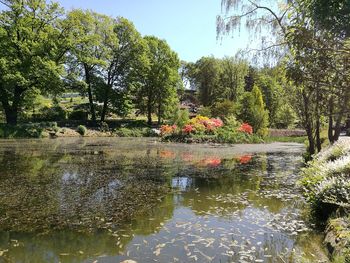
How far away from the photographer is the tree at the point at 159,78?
44938 millimetres

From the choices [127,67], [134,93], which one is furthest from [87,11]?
[134,93]

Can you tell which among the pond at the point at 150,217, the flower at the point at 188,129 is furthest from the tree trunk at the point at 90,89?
the pond at the point at 150,217

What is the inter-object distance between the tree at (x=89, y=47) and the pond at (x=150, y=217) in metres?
25.0

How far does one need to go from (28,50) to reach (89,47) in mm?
7897

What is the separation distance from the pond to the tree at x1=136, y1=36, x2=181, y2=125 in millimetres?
33216

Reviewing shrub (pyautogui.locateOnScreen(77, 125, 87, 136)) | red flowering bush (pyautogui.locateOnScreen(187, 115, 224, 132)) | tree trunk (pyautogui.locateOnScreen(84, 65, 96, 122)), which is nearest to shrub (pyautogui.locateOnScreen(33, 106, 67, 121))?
tree trunk (pyautogui.locateOnScreen(84, 65, 96, 122))

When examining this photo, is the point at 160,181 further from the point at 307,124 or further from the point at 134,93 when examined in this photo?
the point at 134,93

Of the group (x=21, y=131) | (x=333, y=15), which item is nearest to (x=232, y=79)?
(x=21, y=131)

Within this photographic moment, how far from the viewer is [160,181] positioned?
11.1m

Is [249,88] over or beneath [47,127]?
over

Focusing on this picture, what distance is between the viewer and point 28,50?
31016mm

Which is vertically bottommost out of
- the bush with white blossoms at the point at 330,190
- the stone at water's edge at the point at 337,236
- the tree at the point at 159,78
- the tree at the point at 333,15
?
the stone at water's edge at the point at 337,236

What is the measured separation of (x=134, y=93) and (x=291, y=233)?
1654 inches

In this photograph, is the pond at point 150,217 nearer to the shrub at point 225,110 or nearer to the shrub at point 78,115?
the shrub at point 225,110
